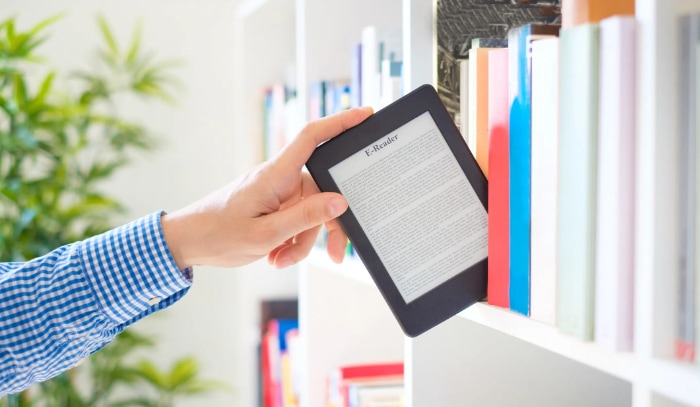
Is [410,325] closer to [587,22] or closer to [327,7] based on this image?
[587,22]

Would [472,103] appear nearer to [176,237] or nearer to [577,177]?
[577,177]

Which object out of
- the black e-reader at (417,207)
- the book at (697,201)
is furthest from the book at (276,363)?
the book at (697,201)

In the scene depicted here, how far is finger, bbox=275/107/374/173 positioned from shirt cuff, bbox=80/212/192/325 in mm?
254

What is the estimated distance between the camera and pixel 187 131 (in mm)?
2320

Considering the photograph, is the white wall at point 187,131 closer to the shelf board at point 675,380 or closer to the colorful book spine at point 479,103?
the colorful book spine at point 479,103

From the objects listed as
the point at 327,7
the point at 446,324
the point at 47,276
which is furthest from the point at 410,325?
the point at 327,7

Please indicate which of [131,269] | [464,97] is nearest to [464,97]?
[464,97]

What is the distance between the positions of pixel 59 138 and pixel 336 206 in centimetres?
135

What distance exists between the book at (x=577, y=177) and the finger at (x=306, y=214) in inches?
10.2

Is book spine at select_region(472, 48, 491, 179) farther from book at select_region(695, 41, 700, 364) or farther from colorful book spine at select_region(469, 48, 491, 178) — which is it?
book at select_region(695, 41, 700, 364)

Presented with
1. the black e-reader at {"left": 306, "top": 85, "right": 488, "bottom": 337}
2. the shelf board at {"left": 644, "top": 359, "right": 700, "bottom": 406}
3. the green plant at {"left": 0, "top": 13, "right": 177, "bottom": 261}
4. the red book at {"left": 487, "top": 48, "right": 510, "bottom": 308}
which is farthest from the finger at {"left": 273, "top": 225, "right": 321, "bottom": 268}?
the green plant at {"left": 0, "top": 13, "right": 177, "bottom": 261}

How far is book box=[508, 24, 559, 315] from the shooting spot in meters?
0.67

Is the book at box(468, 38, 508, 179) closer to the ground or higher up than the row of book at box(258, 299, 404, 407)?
higher up

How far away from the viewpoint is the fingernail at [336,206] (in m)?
0.78
